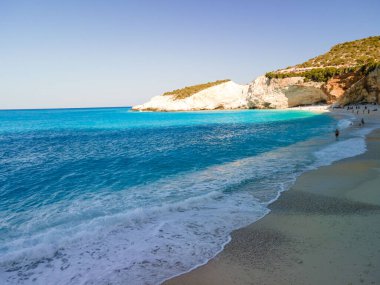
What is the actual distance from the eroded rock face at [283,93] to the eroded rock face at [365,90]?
1099cm

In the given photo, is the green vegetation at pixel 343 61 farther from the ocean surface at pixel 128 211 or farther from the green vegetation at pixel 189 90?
the ocean surface at pixel 128 211

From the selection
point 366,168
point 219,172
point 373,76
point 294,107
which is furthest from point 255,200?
point 294,107

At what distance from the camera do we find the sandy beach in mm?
5395

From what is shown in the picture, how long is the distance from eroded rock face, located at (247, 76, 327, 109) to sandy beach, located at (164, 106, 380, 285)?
8035cm

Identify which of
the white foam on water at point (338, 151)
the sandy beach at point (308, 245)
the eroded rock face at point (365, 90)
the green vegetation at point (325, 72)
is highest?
the green vegetation at point (325, 72)

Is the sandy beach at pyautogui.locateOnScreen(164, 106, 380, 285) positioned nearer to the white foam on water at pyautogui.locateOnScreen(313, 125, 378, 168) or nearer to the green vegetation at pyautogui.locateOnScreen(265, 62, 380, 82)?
the white foam on water at pyautogui.locateOnScreen(313, 125, 378, 168)

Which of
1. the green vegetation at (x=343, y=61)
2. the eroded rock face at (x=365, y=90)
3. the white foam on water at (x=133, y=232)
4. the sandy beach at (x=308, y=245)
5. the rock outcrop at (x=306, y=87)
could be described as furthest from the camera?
the green vegetation at (x=343, y=61)

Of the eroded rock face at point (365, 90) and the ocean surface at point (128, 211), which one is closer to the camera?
the ocean surface at point (128, 211)

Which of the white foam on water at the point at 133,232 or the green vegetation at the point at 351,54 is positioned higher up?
the green vegetation at the point at 351,54

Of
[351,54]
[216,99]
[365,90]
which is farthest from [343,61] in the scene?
[216,99]

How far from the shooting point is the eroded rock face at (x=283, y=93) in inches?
3354

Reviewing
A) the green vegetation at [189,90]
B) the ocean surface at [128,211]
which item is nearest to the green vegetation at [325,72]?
the green vegetation at [189,90]

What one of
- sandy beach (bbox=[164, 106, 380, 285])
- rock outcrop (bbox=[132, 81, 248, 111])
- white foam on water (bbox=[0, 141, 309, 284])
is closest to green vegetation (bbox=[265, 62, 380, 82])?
rock outcrop (bbox=[132, 81, 248, 111])

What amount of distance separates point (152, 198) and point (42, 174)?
8.56 metres
